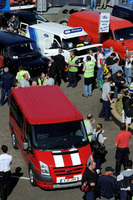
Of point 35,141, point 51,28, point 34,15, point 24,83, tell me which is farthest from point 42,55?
point 35,141

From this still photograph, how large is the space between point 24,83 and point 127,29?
7.78 meters

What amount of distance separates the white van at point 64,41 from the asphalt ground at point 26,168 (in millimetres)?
1798

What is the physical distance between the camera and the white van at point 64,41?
2058cm

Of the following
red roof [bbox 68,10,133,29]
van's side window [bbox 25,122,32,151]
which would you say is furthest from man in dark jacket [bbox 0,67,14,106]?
red roof [bbox 68,10,133,29]

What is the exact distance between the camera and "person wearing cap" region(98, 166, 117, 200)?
10305 millimetres

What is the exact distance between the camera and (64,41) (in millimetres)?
20938

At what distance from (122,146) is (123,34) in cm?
Result: 1074

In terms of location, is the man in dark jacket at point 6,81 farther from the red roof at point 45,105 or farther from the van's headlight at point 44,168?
the van's headlight at point 44,168

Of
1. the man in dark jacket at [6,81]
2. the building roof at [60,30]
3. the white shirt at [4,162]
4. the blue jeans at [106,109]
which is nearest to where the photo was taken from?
the white shirt at [4,162]

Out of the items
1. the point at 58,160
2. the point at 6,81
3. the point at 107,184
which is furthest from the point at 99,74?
the point at 107,184

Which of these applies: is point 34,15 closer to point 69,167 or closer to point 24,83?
point 24,83

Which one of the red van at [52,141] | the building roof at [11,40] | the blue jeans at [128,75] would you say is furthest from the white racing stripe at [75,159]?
the building roof at [11,40]

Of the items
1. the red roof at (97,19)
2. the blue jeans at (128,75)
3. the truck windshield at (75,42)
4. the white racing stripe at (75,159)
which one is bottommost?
the blue jeans at (128,75)

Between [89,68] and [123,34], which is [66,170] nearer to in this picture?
[89,68]
